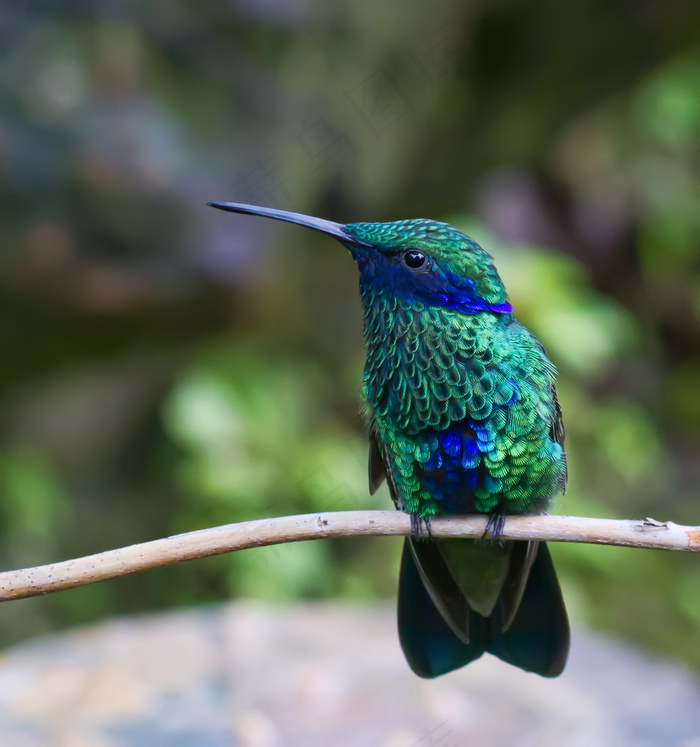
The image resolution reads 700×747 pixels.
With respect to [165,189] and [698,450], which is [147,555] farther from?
[698,450]

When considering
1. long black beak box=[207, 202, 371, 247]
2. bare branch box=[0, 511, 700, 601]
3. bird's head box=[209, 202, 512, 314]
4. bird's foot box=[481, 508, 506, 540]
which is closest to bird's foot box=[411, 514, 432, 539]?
bird's foot box=[481, 508, 506, 540]

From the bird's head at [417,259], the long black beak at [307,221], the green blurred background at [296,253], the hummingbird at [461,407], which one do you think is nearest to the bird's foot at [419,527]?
the hummingbird at [461,407]

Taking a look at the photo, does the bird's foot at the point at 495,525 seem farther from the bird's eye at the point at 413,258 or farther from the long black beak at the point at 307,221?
the long black beak at the point at 307,221

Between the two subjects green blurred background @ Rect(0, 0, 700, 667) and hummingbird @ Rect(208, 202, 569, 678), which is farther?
green blurred background @ Rect(0, 0, 700, 667)

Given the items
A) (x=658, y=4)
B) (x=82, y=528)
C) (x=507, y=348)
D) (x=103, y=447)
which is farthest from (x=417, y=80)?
(x=507, y=348)

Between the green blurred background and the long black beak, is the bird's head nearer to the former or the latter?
the long black beak

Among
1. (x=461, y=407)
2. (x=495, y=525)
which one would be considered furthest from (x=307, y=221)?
(x=495, y=525)

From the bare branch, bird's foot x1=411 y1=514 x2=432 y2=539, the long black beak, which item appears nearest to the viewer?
the bare branch
